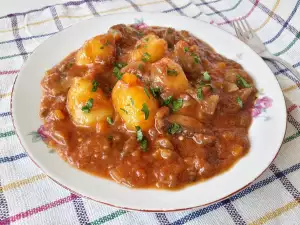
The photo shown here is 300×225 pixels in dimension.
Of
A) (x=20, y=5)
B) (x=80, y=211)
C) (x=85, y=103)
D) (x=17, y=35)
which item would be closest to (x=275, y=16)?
(x=85, y=103)

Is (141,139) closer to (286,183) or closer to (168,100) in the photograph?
(168,100)

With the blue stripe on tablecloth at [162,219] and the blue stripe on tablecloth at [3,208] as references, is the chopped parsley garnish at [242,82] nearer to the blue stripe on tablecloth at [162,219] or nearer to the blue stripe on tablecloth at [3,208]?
the blue stripe on tablecloth at [162,219]

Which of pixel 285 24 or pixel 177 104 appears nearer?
pixel 177 104

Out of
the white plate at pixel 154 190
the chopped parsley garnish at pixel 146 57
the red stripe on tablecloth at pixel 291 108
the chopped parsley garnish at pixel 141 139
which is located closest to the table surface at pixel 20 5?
the white plate at pixel 154 190

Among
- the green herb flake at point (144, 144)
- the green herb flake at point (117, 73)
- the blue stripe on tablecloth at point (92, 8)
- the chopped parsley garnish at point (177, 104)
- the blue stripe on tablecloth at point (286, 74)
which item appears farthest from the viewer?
the blue stripe on tablecloth at point (92, 8)

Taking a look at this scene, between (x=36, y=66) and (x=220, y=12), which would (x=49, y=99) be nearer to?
(x=36, y=66)

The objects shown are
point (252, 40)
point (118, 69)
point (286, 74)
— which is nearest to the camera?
point (118, 69)

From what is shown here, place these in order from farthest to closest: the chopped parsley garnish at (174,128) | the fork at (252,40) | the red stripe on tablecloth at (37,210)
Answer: the fork at (252,40) → the chopped parsley garnish at (174,128) → the red stripe on tablecloth at (37,210)
